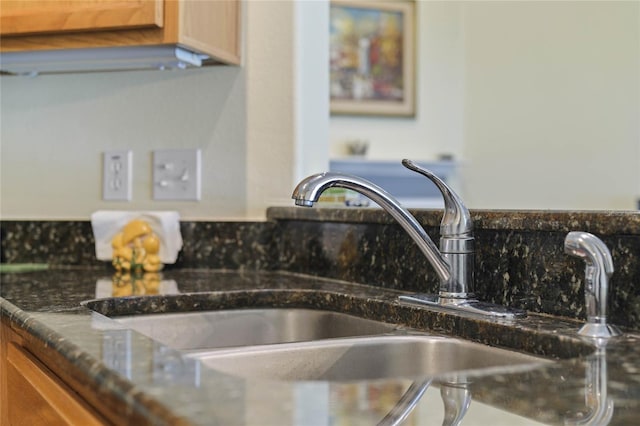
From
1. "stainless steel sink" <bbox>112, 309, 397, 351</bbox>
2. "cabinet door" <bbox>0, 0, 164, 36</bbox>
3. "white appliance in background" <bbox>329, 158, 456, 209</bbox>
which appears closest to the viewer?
"stainless steel sink" <bbox>112, 309, 397, 351</bbox>

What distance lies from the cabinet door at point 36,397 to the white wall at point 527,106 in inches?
134

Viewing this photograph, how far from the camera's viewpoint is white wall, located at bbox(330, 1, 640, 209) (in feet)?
14.1

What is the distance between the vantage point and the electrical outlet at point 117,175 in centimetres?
188

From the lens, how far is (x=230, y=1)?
5.74ft

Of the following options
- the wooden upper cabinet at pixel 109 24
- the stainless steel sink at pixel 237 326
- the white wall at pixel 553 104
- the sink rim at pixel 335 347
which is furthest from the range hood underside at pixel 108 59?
the white wall at pixel 553 104

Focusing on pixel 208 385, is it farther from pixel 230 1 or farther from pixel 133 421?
pixel 230 1

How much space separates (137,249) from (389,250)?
62 cm

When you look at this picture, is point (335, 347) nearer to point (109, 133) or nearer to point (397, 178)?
point (109, 133)

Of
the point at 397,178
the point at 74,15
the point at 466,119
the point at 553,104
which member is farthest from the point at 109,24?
the point at 466,119

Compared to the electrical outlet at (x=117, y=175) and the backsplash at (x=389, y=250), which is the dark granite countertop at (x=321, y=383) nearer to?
the backsplash at (x=389, y=250)

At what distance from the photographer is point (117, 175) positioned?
1885 millimetres

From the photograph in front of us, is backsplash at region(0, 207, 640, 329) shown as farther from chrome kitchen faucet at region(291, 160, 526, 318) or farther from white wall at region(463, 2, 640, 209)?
white wall at region(463, 2, 640, 209)

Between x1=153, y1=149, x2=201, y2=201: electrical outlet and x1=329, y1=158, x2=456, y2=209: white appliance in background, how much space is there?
256cm

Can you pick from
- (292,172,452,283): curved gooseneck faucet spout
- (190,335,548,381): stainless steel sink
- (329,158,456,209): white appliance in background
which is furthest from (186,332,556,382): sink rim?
(329,158,456,209): white appliance in background
